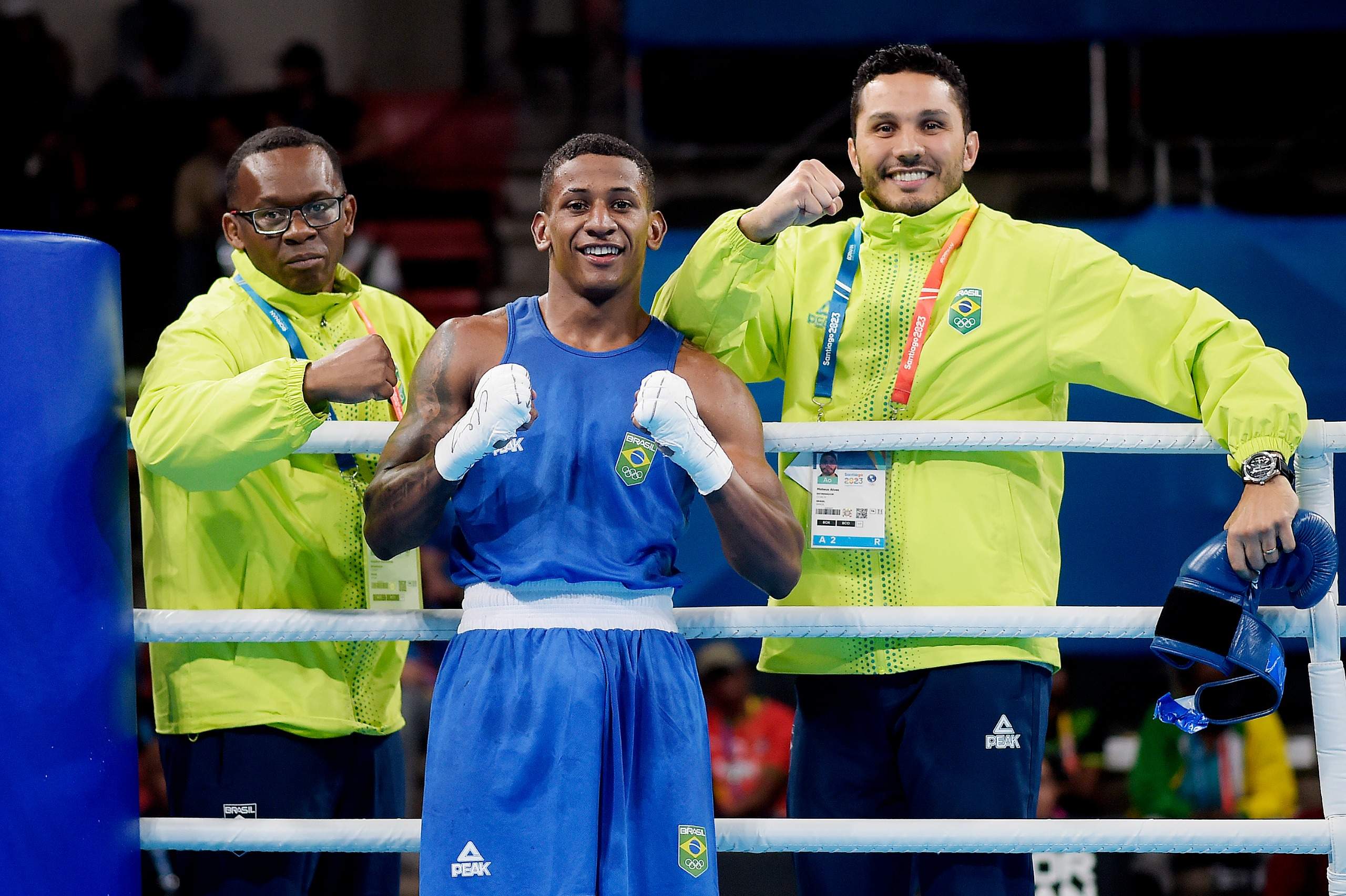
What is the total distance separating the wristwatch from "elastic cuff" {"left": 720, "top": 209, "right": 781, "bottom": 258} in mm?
776

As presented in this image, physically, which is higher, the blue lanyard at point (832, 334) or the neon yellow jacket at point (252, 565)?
the blue lanyard at point (832, 334)

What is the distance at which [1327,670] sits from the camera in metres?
2.22

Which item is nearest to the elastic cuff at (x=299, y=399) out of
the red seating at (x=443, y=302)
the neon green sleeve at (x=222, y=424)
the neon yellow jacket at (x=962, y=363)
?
the neon green sleeve at (x=222, y=424)

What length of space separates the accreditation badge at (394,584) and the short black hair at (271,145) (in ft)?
2.42

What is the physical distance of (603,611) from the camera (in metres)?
2.07

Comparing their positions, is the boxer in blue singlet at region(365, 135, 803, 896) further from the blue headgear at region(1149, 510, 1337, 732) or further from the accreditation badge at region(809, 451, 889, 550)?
the blue headgear at region(1149, 510, 1337, 732)

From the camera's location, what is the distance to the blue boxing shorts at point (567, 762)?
1973 millimetres

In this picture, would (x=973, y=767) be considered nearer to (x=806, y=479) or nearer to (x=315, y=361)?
(x=806, y=479)

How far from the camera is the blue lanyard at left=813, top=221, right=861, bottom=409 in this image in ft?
8.12

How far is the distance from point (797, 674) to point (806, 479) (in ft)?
1.03

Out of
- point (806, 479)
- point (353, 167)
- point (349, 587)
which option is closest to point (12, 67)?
point (353, 167)

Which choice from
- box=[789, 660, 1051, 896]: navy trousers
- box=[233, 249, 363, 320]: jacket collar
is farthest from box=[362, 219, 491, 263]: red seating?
box=[789, 660, 1051, 896]: navy trousers

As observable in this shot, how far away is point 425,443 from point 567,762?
19.4 inches

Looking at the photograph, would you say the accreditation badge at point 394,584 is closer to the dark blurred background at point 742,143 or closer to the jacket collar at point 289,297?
the jacket collar at point 289,297
